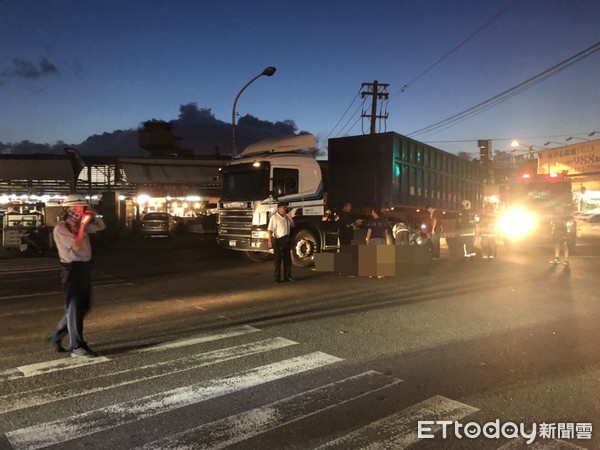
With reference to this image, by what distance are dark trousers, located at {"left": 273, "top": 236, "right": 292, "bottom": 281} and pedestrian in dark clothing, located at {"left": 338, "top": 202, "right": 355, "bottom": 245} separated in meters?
2.50

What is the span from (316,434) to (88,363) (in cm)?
312

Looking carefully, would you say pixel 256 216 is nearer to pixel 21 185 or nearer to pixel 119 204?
pixel 119 204

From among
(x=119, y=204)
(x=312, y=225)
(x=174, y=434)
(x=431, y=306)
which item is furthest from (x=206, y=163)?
(x=174, y=434)

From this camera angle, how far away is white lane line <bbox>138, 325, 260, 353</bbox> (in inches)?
247

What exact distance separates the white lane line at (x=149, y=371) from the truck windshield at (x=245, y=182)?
23.5ft

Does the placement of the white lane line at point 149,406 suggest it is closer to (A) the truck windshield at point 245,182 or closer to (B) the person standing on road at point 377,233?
(B) the person standing on road at point 377,233

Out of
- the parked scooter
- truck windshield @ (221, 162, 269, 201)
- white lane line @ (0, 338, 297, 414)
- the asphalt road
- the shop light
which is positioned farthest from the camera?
the shop light

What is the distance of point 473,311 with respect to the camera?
8320mm

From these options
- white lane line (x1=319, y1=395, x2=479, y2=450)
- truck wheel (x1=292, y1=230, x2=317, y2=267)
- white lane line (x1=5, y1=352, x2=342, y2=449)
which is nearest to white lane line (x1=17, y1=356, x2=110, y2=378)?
white lane line (x1=5, y1=352, x2=342, y2=449)

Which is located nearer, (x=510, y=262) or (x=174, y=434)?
(x=174, y=434)

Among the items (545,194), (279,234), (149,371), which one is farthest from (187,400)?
(545,194)

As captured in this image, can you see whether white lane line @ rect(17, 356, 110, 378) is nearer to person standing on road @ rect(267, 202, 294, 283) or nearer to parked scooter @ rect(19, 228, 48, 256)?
person standing on road @ rect(267, 202, 294, 283)

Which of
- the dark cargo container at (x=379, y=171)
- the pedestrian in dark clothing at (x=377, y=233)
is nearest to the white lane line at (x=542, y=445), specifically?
the pedestrian in dark clothing at (x=377, y=233)

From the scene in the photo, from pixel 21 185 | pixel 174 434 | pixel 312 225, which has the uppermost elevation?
pixel 21 185
